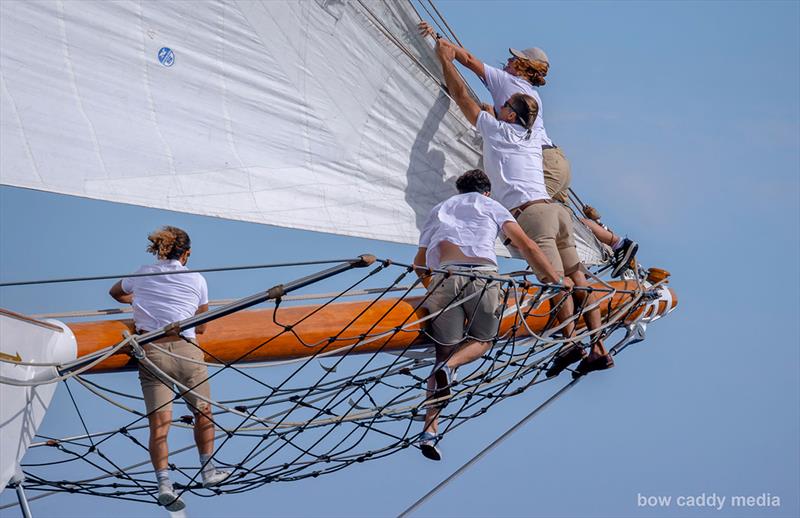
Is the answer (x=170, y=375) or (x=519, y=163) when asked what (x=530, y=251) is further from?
(x=170, y=375)

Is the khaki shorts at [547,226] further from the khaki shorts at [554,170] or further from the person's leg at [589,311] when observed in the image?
the khaki shorts at [554,170]

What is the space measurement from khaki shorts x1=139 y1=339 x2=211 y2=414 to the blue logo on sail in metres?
1.63

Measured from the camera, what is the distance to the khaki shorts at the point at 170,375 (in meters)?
9.37

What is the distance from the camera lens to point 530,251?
9961 mm

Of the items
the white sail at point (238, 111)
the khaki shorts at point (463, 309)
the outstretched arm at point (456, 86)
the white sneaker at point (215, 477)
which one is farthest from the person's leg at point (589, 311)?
the white sneaker at point (215, 477)

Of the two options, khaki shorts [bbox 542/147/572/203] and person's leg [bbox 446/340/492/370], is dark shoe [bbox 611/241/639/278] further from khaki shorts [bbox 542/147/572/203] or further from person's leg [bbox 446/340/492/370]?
person's leg [bbox 446/340/492/370]

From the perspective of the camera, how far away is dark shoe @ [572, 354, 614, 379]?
442 inches

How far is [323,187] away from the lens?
33.5ft

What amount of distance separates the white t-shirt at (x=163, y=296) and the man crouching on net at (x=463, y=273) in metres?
1.37

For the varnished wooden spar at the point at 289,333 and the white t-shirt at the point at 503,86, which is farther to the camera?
the white t-shirt at the point at 503,86

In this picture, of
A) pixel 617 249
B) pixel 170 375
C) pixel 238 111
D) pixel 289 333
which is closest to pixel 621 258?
pixel 617 249

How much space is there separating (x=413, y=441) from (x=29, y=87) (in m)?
3.23

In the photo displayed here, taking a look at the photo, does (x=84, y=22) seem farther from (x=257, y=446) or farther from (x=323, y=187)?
(x=257, y=446)

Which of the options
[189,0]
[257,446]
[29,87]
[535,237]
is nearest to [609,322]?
[535,237]
